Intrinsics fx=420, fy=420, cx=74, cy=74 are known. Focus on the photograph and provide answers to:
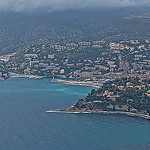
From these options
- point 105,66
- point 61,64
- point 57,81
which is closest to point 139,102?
point 57,81

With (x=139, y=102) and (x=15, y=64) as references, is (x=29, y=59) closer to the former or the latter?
(x=15, y=64)

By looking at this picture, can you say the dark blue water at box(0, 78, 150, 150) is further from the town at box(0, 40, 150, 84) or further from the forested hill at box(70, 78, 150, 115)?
the town at box(0, 40, 150, 84)

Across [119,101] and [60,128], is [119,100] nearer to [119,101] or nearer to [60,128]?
[119,101]

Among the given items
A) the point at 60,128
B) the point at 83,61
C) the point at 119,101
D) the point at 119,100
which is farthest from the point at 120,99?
the point at 83,61

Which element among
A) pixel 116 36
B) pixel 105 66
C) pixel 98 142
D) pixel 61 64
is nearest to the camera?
pixel 98 142

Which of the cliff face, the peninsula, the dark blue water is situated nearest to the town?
the cliff face

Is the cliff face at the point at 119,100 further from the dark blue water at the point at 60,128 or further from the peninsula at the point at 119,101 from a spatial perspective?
the dark blue water at the point at 60,128

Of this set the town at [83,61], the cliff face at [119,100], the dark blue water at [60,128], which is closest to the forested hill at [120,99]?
the cliff face at [119,100]

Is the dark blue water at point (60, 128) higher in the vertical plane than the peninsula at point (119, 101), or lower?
lower
